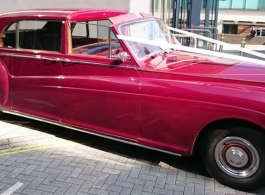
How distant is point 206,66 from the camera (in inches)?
137

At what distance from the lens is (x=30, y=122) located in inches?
190

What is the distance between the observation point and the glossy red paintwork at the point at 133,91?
2980 mm

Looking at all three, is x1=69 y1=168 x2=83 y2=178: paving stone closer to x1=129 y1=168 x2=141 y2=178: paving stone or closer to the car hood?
x1=129 y1=168 x2=141 y2=178: paving stone

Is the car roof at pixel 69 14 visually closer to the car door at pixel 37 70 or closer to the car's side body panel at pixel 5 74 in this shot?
the car door at pixel 37 70

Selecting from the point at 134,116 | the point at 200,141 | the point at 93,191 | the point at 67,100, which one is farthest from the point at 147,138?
the point at 67,100

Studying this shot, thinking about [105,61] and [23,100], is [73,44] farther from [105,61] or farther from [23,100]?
[23,100]

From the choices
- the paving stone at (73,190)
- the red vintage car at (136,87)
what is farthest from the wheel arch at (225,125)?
the paving stone at (73,190)

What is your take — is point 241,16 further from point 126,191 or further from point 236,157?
point 126,191

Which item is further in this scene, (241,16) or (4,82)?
(241,16)

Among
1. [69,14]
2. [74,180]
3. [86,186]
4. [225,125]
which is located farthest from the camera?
[69,14]

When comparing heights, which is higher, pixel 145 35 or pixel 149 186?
pixel 145 35

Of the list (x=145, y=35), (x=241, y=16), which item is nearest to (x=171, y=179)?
(x=145, y=35)

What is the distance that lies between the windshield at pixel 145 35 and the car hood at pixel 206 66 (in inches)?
4.5

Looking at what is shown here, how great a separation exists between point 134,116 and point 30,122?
2127mm
